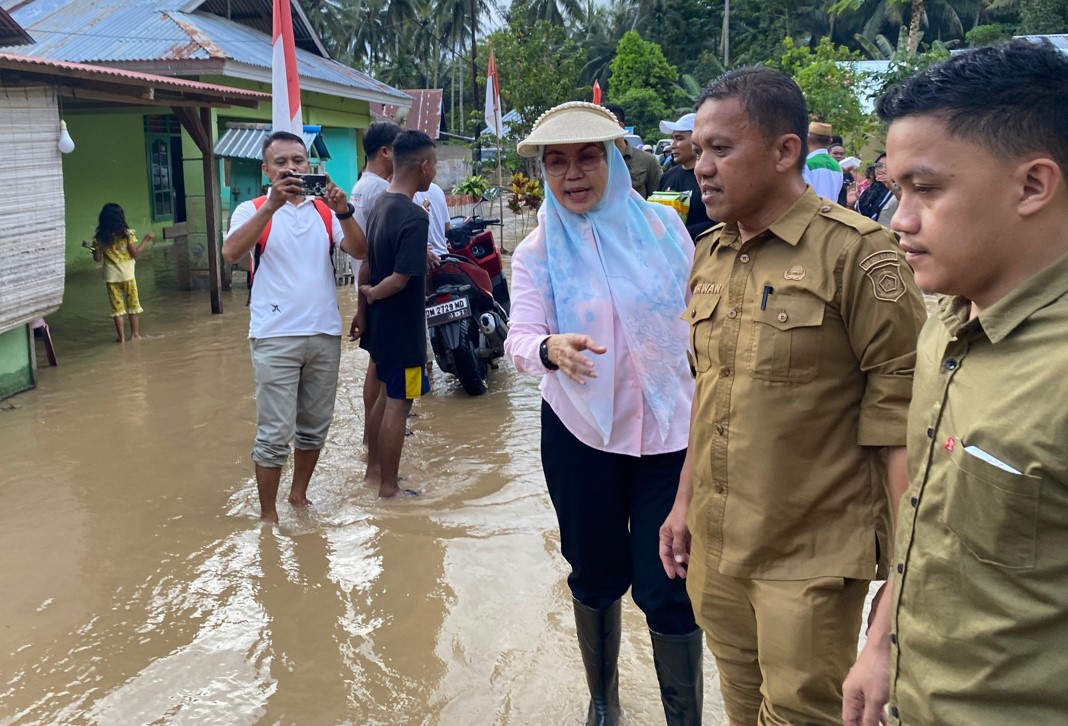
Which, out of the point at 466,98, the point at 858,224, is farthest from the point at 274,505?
the point at 466,98

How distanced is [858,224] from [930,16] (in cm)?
4546

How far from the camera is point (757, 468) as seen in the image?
73.7 inches

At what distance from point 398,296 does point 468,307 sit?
156 cm

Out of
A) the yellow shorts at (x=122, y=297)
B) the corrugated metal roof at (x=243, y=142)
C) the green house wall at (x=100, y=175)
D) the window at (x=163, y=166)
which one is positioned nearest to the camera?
the yellow shorts at (x=122, y=297)

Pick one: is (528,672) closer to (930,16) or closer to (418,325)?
(418,325)

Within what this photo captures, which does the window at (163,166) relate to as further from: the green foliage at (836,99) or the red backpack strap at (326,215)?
the red backpack strap at (326,215)

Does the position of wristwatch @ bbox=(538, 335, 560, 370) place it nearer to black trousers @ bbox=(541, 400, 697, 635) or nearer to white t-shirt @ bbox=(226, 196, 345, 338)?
black trousers @ bbox=(541, 400, 697, 635)

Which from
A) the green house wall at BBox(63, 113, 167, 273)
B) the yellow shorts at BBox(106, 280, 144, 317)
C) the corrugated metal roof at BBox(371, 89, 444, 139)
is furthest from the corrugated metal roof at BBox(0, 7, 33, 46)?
the corrugated metal roof at BBox(371, 89, 444, 139)

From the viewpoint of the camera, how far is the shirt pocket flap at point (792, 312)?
179 cm

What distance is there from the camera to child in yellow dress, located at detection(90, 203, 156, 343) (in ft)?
27.7

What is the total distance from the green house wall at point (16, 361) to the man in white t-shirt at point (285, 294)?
11.4ft

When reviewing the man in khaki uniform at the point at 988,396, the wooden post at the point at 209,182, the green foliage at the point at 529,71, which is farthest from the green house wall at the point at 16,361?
the green foliage at the point at 529,71

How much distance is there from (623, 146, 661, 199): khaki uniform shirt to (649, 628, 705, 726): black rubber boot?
4.37 metres

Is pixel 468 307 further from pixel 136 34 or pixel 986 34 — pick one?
pixel 986 34
